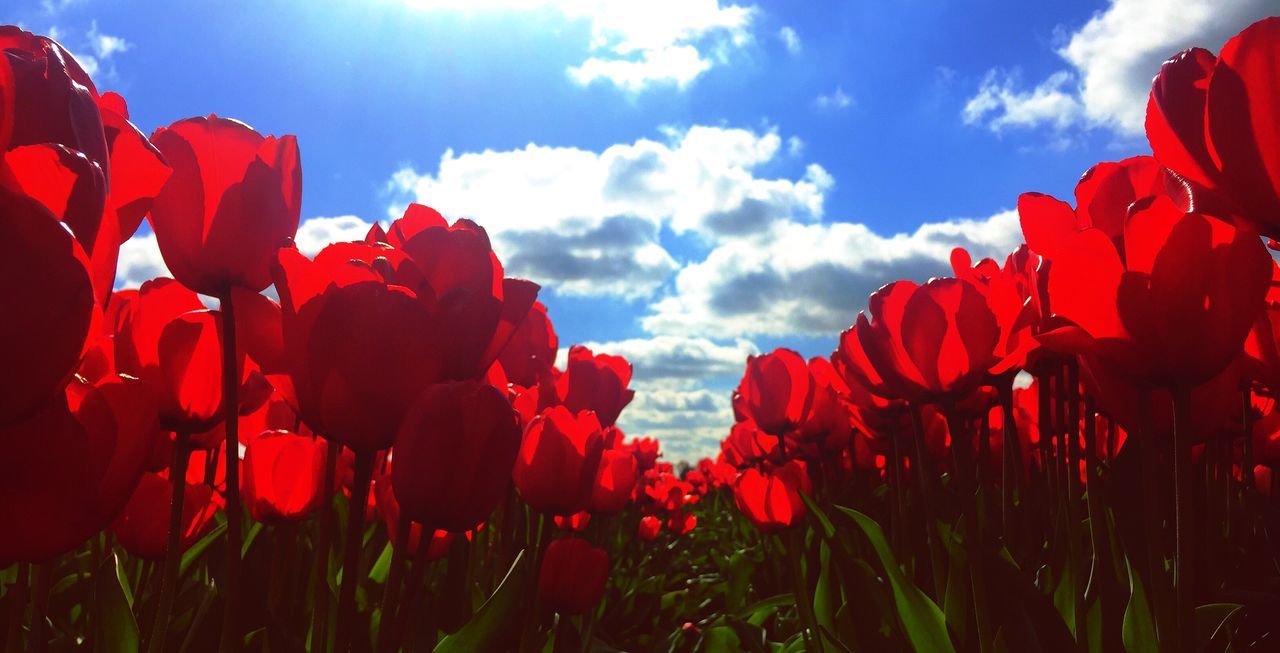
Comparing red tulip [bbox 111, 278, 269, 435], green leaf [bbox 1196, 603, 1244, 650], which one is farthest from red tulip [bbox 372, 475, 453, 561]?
green leaf [bbox 1196, 603, 1244, 650]

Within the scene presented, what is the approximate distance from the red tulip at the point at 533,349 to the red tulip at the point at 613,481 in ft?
1.15

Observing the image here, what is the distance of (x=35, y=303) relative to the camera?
389 millimetres

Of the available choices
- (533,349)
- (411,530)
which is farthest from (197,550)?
(533,349)

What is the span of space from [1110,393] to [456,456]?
4.05ft

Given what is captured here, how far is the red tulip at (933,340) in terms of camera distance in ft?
5.56

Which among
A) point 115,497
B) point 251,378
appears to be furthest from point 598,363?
point 115,497

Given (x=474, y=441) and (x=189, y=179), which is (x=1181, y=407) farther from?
(x=189, y=179)

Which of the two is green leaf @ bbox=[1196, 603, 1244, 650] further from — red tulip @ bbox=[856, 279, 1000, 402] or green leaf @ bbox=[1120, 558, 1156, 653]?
red tulip @ bbox=[856, 279, 1000, 402]

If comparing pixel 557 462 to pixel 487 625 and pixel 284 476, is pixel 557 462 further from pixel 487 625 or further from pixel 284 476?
pixel 284 476

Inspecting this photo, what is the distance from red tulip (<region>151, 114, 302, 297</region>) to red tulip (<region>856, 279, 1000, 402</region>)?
1.27 meters

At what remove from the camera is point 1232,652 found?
165 cm

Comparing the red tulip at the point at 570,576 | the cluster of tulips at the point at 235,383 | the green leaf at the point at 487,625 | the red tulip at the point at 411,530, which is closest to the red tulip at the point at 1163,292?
the cluster of tulips at the point at 235,383

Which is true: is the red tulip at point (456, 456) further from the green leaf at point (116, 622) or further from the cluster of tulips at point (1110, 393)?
the cluster of tulips at point (1110, 393)

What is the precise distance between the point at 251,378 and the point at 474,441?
89 centimetres
